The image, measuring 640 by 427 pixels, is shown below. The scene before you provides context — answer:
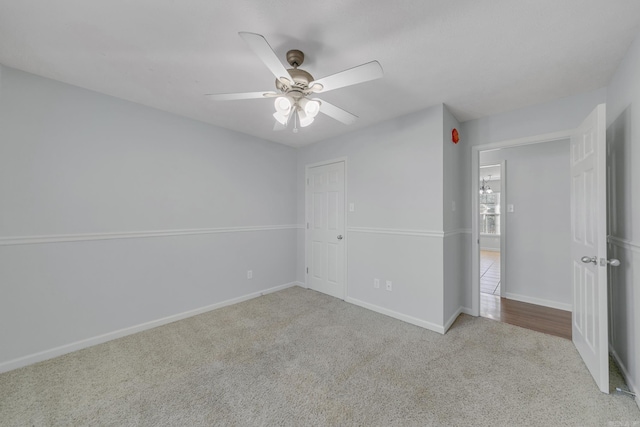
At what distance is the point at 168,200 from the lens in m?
2.81

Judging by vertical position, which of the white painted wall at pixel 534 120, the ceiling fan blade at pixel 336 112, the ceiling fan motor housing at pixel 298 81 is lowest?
the ceiling fan blade at pixel 336 112

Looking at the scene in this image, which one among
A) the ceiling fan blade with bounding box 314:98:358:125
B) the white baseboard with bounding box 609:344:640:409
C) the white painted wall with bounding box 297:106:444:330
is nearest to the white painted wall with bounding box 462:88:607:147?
the white painted wall with bounding box 297:106:444:330

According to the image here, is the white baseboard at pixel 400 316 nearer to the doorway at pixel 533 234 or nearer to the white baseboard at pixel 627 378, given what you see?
the doorway at pixel 533 234

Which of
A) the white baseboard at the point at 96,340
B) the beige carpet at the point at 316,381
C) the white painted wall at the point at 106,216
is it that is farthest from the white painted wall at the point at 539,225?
the white baseboard at the point at 96,340

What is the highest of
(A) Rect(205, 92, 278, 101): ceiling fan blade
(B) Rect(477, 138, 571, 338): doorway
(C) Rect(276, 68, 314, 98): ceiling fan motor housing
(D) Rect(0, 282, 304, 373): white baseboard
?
(C) Rect(276, 68, 314, 98): ceiling fan motor housing

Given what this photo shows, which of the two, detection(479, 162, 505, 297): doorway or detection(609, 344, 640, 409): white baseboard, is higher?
detection(479, 162, 505, 297): doorway

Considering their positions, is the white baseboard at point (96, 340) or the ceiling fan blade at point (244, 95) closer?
the ceiling fan blade at point (244, 95)

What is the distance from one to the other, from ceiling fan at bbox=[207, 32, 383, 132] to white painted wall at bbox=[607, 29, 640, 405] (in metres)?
1.80

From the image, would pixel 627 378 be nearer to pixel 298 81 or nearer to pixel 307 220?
pixel 298 81

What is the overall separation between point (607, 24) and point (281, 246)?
379cm

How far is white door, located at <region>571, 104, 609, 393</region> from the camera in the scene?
168cm

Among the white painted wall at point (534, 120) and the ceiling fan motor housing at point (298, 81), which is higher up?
the white painted wall at point (534, 120)

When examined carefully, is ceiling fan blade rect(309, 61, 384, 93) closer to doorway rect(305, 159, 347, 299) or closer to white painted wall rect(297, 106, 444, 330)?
white painted wall rect(297, 106, 444, 330)

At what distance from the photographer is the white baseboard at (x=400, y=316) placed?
8.48 ft
